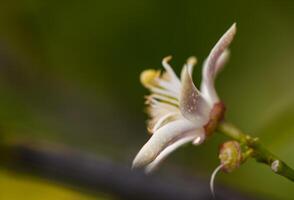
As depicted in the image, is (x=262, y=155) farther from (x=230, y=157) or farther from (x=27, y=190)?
(x=27, y=190)

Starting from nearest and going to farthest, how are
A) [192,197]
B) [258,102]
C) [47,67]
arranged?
[192,197] < [258,102] < [47,67]

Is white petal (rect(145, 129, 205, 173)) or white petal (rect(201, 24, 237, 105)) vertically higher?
white petal (rect(201, 24, 237, 105))

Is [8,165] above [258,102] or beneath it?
beneath

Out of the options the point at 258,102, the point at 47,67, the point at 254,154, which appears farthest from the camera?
the point at 47,67

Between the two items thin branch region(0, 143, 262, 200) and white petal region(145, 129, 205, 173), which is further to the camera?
thin branch region(0, 143, 262, 200)

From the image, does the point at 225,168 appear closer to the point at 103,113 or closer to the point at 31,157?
the point at 31,157

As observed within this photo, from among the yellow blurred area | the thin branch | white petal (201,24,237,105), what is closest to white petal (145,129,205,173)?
white petal (201,24,237,105)

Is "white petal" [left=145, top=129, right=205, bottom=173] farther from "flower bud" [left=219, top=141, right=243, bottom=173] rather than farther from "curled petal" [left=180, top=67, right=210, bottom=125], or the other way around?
"flower bud" [left=219, top=141, right=243, bottom=173]

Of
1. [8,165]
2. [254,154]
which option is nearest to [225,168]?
[254,154]
